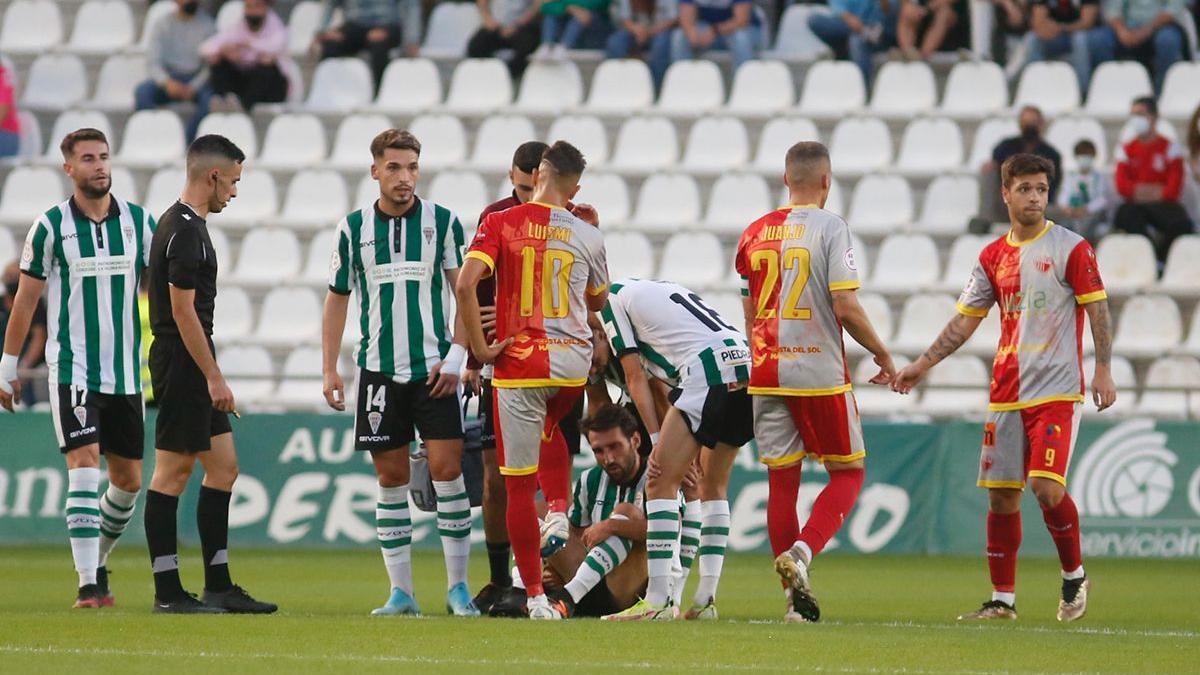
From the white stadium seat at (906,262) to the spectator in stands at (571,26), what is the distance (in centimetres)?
439

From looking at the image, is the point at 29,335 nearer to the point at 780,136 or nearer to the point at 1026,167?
the point at 780,136

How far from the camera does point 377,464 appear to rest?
33.2 ft

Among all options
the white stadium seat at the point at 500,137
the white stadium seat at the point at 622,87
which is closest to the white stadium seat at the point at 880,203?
the white stadium seat at the point at 622,87

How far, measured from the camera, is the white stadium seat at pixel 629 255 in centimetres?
1848

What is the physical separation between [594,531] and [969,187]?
10007mm

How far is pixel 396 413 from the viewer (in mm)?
10039

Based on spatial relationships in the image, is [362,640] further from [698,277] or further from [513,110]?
[513,110]

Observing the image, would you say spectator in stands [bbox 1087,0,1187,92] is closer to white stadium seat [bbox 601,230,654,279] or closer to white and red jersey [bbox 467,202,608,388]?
white stadium seat [bbox 601,230,654,279]

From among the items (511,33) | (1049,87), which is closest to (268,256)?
(511,33)

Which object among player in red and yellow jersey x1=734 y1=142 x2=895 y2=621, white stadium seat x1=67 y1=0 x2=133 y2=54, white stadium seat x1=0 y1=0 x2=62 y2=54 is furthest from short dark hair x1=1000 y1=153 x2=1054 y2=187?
white stadium seat x1=0 y1=0 x2=62 y2=54

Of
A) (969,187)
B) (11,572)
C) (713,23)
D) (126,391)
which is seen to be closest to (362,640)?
(126,391)

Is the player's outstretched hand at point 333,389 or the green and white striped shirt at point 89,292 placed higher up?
the green and white striped shirt at point 89,292

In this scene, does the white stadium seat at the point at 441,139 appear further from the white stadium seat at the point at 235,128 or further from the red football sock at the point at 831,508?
the red football sock at the point at 831,508

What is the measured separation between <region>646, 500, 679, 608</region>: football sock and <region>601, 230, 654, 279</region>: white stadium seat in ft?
29.2
